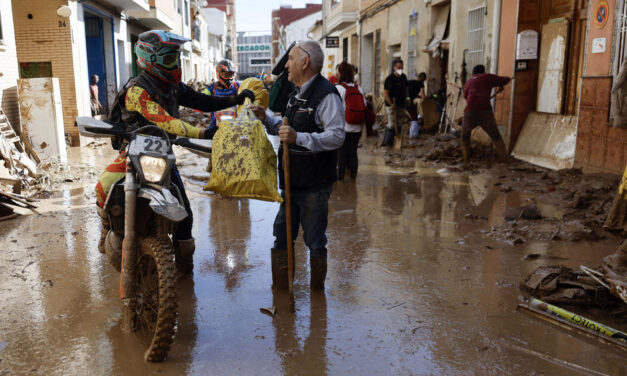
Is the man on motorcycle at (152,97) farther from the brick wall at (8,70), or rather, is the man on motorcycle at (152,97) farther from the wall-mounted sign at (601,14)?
the brick wall at (8,70)

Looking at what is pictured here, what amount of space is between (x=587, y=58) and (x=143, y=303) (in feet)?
24.4

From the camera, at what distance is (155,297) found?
9.85 feet

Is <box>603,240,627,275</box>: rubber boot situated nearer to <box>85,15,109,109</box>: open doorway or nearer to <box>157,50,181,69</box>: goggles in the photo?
<box>157,50,181,69</box>: goggles

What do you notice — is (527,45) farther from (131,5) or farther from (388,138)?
(131,5)

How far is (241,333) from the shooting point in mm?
3285

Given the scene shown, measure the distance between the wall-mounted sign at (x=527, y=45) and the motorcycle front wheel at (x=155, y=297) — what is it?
891 centimetres

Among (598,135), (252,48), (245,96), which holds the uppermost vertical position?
(252,48)

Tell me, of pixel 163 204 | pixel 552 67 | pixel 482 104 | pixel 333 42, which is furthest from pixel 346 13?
pixel 163 204

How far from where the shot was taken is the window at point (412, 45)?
669 inches

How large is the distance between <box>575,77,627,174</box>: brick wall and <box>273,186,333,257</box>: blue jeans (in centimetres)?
526

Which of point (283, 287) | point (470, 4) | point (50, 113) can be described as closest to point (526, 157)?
point (470, 4)

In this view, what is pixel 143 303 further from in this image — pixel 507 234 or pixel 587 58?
pixel 587 58

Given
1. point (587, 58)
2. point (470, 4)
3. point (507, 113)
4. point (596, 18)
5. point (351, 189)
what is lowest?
point (351, 189)

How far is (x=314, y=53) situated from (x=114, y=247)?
6.03ft
